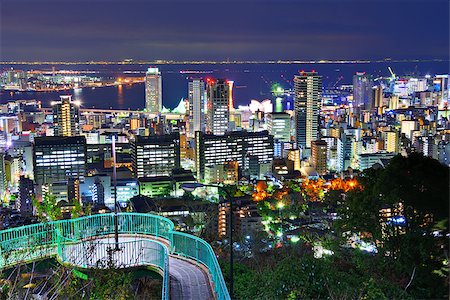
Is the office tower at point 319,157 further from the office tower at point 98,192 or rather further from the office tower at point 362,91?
the office tower at point 362,91

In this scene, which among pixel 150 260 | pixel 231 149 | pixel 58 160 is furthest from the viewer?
pixel 231 149

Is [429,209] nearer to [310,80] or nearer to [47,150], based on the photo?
[47,150]

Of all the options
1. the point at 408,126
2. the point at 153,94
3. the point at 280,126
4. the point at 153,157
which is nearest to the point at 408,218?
the point at 153,157

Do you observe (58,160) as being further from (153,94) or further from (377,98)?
(377,98)

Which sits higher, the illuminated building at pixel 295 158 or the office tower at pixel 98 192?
the illuminated building at pixel 295 158

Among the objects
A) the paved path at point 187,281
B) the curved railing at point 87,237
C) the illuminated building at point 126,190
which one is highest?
the curved railing at point 87,237

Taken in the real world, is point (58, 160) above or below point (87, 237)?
below

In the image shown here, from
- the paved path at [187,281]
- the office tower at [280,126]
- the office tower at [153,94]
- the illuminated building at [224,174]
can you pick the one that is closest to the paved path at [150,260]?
the paved path at [187,281]
